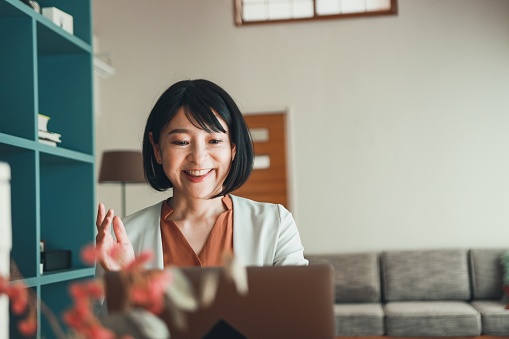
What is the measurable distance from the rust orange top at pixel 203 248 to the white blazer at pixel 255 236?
0.02 m

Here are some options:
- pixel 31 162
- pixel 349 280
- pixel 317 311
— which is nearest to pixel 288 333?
pixel 317 311

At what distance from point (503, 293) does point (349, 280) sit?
4.11 ft

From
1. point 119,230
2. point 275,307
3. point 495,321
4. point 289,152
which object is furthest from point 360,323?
point 275,307

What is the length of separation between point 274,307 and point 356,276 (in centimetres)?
512

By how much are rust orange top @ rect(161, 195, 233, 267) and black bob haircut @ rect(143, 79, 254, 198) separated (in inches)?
4.6

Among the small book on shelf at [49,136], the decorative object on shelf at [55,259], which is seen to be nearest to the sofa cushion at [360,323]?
the decorative object on shelf at [55,259]

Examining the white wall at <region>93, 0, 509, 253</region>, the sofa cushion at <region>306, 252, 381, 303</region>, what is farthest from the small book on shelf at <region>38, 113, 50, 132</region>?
the sofa cushion at <region>306, 252, 381, 303</region>

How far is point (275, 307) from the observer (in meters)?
1.04

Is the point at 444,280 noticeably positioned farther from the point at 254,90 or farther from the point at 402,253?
the point at 254,90

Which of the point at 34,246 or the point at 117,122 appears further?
the point at 117,122

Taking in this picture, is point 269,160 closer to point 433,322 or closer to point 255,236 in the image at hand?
point 433,322

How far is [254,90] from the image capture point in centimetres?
661

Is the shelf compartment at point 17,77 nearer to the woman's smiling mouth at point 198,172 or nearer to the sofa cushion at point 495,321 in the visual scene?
the woman's smiling mouth at point 198,172

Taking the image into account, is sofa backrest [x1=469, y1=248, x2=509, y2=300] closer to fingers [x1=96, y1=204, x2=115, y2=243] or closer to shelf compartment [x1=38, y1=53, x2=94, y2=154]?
shelf compartment [x1=38, y1=53, x2=94, y2=154]
